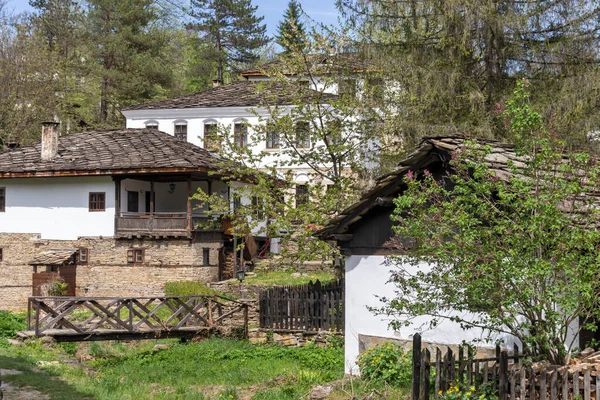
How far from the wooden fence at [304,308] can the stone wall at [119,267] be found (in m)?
9.25

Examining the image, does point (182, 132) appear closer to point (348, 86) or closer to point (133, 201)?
point (133, 201)

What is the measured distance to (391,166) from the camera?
20953 mm

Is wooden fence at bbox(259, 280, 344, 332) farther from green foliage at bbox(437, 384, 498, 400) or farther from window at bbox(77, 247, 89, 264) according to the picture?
window at bbox(77, 247, 89, 264)

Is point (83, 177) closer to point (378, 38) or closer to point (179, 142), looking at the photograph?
point (179, 142)

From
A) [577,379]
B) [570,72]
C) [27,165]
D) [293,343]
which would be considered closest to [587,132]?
[570,72]

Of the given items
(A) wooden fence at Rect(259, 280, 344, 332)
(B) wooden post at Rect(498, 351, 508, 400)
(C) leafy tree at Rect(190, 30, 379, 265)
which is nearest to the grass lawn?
(A) wooden fence at Rect(259, 280, 344, 332)

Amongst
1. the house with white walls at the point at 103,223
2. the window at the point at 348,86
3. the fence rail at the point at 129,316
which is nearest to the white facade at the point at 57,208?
the house with white walls at the point at 103,223

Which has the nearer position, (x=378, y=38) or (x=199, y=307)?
(x=199, y=307)

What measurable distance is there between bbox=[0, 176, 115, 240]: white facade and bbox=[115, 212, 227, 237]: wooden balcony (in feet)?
1.51

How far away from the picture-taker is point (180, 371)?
15.6m

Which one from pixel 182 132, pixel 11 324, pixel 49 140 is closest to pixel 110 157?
pixel 49 140

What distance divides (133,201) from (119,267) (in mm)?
2863

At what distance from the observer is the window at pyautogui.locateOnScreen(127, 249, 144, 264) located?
28.0 m

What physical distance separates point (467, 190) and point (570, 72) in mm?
12933
